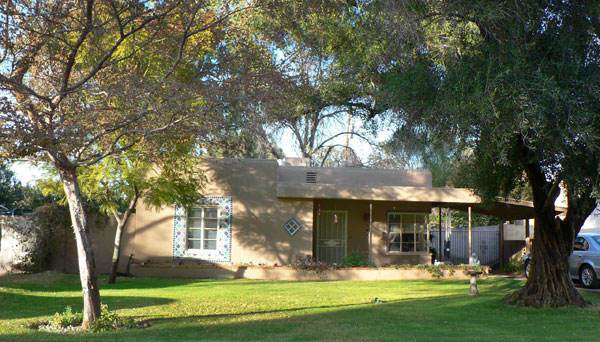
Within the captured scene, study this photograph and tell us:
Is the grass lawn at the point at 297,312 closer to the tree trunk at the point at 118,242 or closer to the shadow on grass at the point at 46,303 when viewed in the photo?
the shadow on grass at the point at 46,303

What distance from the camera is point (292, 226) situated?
63.7 feet

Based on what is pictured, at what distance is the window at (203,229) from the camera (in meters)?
19.4

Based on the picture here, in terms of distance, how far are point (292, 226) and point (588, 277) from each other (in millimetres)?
8892

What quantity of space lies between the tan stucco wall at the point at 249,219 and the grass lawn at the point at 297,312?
8.21ft

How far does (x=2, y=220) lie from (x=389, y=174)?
12.8 m

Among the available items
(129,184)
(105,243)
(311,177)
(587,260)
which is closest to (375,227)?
(311,177)

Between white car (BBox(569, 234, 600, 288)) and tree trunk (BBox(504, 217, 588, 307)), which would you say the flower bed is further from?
tree trunk (BBox(504, 217, 588, 307))

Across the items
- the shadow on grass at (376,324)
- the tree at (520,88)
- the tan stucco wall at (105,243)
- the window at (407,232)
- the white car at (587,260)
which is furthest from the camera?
the window at (407,232)

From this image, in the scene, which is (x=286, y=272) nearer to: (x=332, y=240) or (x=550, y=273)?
(x=332, y=240)

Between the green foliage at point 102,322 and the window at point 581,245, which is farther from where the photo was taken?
the window at point 581,245

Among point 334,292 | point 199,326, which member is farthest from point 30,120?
point 334,292

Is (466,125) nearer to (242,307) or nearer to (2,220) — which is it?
(242,307)

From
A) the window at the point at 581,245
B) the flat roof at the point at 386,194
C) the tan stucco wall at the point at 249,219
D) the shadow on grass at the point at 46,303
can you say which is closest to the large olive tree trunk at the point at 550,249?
the window at the point at 581,245

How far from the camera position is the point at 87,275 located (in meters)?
9.64
